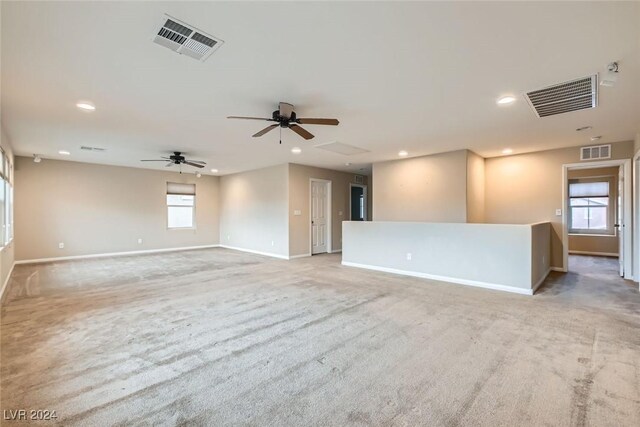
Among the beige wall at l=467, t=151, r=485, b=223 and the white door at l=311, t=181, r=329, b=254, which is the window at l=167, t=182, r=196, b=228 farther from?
the beige wall at l=467, t=151, r=485, b=223

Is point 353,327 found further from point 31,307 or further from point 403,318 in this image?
point 31,307

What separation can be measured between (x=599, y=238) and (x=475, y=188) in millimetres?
5106

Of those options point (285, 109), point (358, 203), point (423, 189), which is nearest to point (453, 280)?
point (423, 189)

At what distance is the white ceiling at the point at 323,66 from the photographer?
195 centimetres

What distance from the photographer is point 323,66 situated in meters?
2.62

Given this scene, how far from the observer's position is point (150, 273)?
18.9ft

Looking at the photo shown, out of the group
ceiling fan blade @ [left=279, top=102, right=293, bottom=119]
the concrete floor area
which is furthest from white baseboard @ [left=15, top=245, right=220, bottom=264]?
ceiling fan blade @ [left=279, top=102, right=293, bottom=119]

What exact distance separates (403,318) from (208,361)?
6.91 ft

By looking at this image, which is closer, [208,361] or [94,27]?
[94,27]

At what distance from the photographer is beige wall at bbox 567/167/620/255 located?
7.98 meters

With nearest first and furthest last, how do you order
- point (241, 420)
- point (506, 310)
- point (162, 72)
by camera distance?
point (241, 420) < point (162, 72) < point (506, 310)

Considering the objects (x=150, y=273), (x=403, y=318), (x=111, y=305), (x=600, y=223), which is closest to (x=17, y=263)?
(x=150, y=273)

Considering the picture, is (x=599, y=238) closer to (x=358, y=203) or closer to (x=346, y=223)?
(x=358, y=203)

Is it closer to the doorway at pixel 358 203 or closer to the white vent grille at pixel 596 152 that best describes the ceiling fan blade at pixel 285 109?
the white vent grille at pixel 596 152
